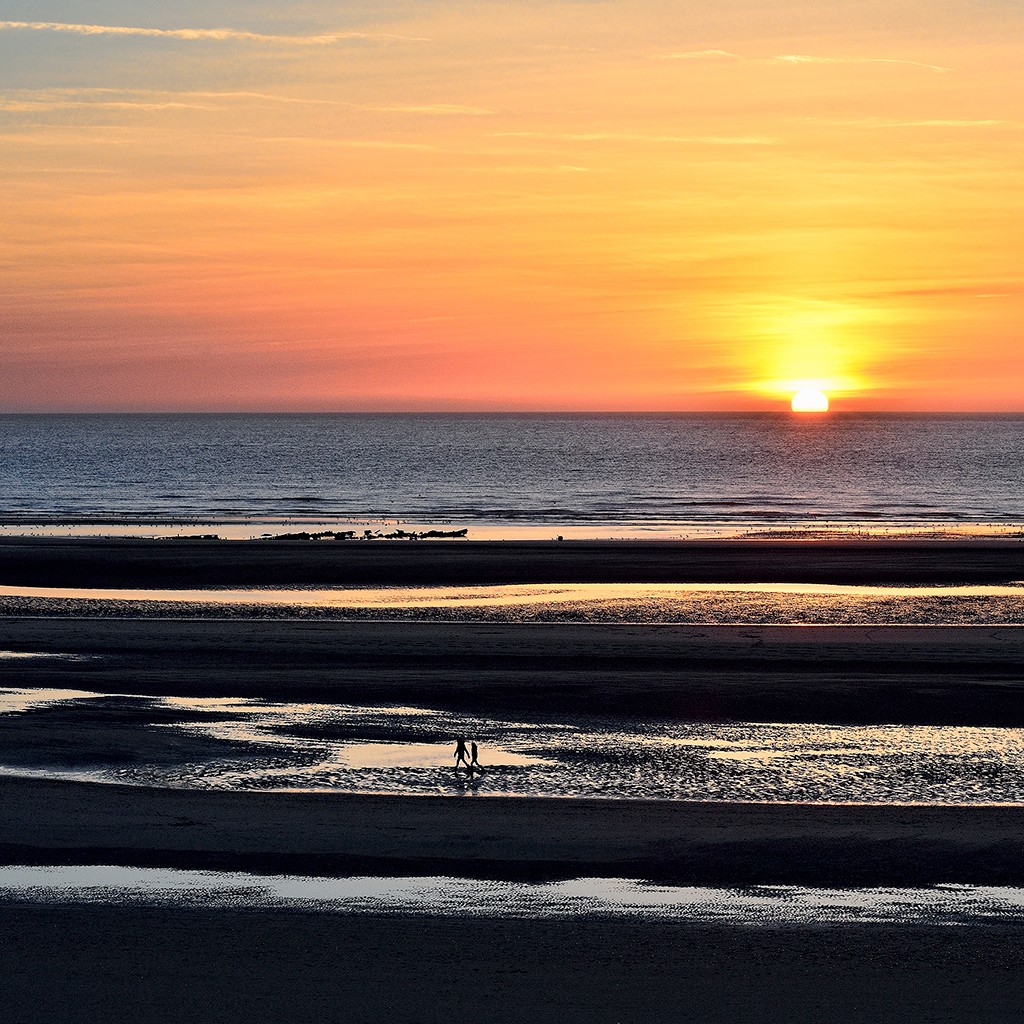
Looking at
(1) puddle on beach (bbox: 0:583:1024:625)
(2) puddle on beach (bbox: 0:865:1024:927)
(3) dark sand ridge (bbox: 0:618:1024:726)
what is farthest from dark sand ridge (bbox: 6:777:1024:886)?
(1) puddle on beach (bbox: 0:583:1024:625)

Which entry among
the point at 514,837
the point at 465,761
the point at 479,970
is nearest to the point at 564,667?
the point at 465,761

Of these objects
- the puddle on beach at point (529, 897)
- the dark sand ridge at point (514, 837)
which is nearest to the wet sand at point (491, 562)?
the dark sand ridge at point (514, 837)

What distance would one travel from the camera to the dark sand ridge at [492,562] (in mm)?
29312

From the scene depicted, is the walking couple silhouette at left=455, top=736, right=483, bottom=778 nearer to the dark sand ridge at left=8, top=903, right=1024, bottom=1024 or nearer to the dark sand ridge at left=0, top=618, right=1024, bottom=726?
the dark sand ridge at left=0, top=618, right=1024, bottom=726

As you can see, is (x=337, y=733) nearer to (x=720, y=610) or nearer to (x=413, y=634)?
(x=413, y=634)

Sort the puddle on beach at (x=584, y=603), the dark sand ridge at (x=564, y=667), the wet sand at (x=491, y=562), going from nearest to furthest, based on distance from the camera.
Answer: the dark sand ridge at (x=564, y=667) < the puddle on beach at (x=584, y=603) < the wet sand at (x=491, y=562)

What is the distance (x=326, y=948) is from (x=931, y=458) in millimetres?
132948

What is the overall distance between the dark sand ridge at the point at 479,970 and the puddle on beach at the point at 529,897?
17 cm

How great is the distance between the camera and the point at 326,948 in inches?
299

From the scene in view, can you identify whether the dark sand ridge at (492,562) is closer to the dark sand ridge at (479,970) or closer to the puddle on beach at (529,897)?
the puddle on beach at (529,897)

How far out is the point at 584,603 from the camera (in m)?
25.2

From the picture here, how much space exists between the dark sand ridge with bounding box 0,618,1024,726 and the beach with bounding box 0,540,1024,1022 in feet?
0.25

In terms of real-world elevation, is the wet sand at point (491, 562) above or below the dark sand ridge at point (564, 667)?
above

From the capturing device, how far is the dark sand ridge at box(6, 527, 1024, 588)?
29.3 metres
